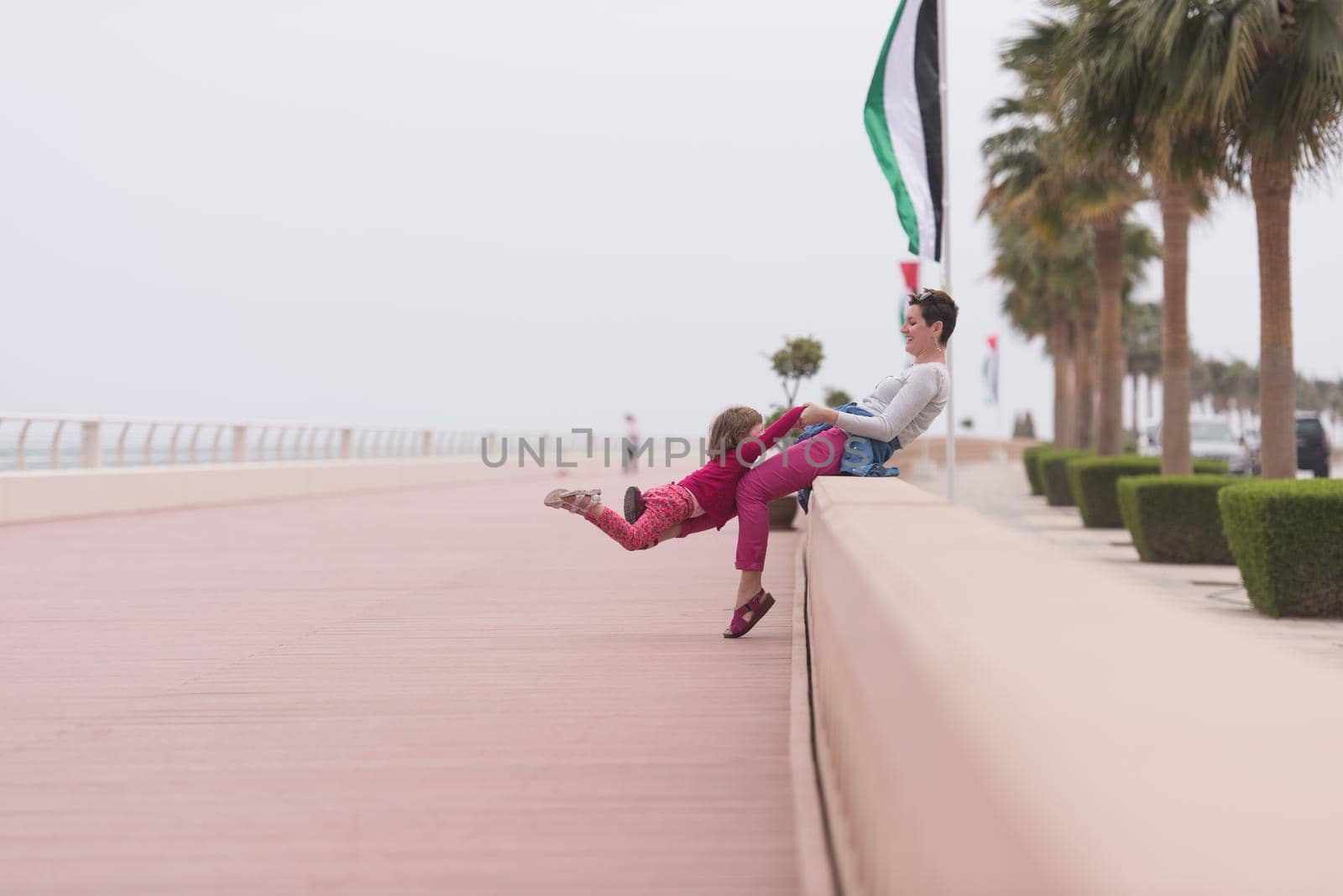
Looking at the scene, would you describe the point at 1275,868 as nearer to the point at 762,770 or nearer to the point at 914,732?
the point at 914,732

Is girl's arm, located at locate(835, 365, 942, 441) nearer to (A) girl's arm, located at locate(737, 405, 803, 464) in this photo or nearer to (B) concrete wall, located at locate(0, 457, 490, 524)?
(A) girl's arm, located at locate(737, 405, 803, 464)

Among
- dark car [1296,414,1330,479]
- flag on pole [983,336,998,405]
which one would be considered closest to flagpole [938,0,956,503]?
dark car [1296,414,1330,479]

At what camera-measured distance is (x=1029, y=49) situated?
1962 cm

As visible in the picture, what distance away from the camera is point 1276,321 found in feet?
44.8

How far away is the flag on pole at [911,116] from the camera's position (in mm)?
17297

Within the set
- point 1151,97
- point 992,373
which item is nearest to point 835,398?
point 1151,97

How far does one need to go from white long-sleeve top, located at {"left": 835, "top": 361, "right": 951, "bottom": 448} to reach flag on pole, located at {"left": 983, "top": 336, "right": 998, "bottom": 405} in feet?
156

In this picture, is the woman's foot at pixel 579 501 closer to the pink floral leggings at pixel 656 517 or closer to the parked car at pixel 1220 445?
the pink floral leggings at pixel 656 517

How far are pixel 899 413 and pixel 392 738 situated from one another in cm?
308

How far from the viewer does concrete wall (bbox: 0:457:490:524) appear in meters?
17.7

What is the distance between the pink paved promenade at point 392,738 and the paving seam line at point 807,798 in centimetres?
8

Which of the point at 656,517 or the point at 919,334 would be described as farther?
the point at 919,334

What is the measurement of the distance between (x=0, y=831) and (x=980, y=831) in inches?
125

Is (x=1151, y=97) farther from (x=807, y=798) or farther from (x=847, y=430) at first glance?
(x=807, y=798)
